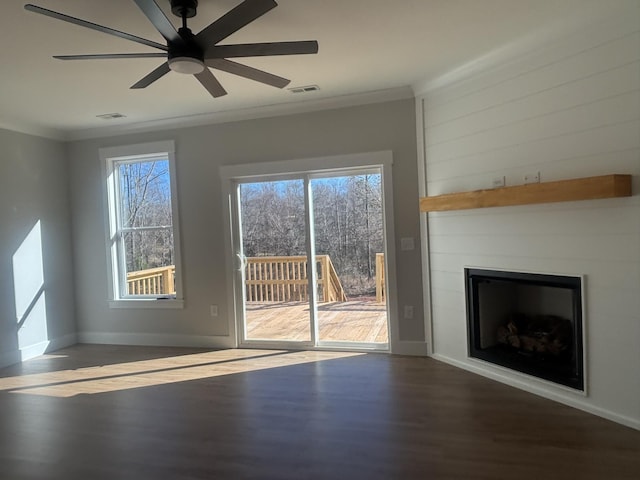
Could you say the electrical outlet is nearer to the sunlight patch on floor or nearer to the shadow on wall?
the sunlight patch on floor

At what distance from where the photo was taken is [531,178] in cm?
322

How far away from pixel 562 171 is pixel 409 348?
7.00 feet

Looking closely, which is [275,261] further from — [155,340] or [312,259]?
[155,340]

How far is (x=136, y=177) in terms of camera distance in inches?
205

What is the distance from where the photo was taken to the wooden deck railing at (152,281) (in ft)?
16.8

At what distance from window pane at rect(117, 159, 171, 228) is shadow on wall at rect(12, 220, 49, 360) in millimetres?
957

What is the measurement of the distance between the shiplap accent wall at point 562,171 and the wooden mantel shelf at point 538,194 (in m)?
0.17

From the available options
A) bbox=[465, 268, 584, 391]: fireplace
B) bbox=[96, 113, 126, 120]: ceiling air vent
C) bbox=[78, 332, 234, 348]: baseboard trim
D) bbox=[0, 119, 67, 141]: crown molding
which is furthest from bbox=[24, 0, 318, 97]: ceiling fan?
bbox=[78, 332, 234, 348]: baseboard trim

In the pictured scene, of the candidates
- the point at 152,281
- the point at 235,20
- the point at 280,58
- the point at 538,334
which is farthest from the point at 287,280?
the point at 235,20

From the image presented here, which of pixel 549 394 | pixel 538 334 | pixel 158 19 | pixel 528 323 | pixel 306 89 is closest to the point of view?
pixel 158 19

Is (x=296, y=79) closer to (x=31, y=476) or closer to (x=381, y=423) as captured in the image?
(x=381, y=423)

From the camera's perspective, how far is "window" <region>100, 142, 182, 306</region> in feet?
16.5

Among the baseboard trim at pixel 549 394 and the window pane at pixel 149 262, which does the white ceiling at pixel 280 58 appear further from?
the baseboard trim at pixel 549 394

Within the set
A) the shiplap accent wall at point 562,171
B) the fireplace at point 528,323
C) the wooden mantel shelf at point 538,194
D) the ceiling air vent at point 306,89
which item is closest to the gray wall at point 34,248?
the ceiling air vent at point 306,89
